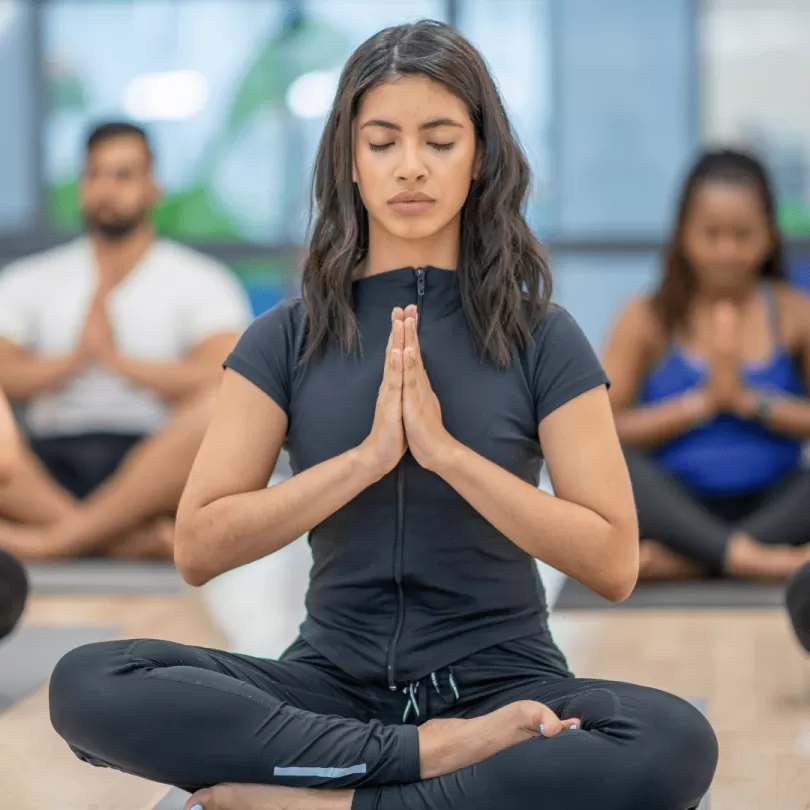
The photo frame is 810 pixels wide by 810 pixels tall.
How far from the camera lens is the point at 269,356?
1.91 meters

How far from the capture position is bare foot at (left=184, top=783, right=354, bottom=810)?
1.65m

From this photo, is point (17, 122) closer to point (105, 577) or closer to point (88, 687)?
point (105, 577)

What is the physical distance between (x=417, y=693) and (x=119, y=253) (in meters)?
2.55

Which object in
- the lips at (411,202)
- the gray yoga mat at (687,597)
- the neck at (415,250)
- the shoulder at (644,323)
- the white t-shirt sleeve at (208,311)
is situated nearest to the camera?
the lips at (411,202)

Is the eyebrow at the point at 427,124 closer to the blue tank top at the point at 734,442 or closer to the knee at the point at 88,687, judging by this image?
the knee at the point at 88,687

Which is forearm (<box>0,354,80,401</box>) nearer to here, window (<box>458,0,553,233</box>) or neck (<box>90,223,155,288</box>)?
neck (<box>90,223,155,288</box>)

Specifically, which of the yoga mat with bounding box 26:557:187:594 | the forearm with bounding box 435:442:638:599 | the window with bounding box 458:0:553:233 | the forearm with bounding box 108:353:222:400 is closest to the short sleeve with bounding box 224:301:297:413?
the forearm with bounding box 435:442:638:599

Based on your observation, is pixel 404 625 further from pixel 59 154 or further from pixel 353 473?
pixel 59 154

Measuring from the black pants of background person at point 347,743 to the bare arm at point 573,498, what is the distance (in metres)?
0.16

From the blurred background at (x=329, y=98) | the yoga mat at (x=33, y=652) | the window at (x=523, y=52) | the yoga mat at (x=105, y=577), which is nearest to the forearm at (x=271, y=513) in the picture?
the yoga mat at (x=33, y=652)

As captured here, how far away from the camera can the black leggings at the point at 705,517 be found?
3.44 m

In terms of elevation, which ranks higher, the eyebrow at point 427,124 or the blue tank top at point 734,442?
the eyebrow at point 427,124

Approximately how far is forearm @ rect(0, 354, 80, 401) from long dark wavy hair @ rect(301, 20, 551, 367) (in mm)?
2081

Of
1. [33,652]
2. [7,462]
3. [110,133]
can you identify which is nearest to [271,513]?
[7,462]
